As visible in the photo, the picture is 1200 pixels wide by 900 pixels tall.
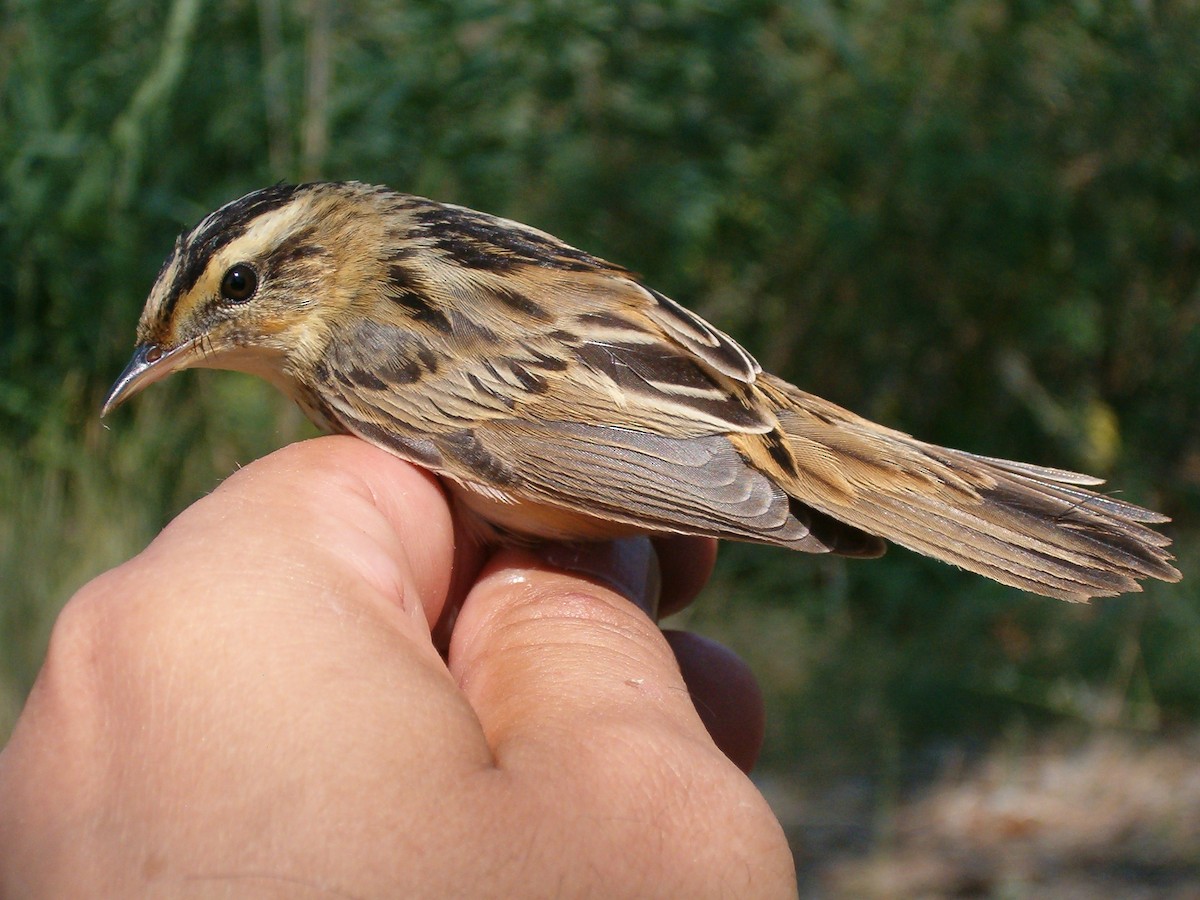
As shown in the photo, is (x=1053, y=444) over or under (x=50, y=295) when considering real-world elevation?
under

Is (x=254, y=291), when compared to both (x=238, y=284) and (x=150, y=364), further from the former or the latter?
(x=150, y=364)

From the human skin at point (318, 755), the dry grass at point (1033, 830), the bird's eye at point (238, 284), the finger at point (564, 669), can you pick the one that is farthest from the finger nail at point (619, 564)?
the dry grass at point (1033, 830)

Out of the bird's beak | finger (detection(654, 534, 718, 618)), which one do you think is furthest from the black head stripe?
finger (detection(654, 534, 718, 618))

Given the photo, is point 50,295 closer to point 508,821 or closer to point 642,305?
point 642,305

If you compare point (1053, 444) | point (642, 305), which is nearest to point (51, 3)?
point (642, 305)

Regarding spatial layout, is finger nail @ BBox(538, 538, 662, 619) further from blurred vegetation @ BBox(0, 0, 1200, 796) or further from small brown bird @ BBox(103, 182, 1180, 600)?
blurred vegetation @ BBox(0, 0, 1200, 796)

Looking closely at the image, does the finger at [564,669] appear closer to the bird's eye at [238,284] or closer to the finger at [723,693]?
the finger at [723,693]
